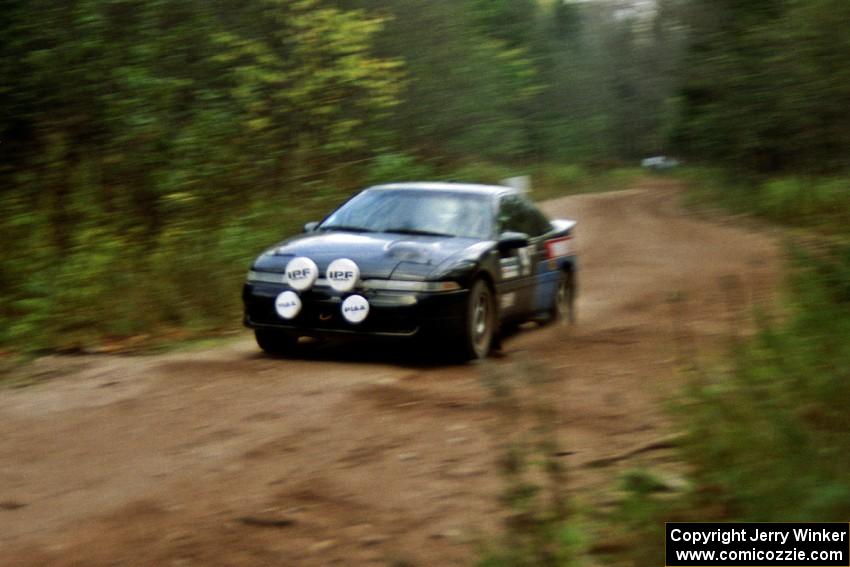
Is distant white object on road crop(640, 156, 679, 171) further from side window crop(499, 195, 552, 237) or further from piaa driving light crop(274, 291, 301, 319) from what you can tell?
piaa driving light crop(274, 291, 301, 319)

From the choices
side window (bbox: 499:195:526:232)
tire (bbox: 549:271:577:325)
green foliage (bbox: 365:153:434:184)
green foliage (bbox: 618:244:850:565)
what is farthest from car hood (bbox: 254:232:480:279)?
green foliage (bbox: 365:153:434:184)

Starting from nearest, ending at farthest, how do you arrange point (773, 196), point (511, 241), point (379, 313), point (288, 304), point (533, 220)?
point (379, 313) < point (288, 304) < point (511, 241) < point (533, 220) < point (773, 196)

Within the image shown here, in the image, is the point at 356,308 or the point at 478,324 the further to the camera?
the point at 478,324

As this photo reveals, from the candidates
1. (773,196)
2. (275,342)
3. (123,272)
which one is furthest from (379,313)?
(773,196)

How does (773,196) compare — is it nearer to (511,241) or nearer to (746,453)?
(511,241)

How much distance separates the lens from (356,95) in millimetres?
22828

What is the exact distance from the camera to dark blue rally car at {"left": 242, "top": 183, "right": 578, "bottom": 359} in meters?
10.0

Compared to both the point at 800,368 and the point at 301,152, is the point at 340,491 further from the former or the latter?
the point at 301,152

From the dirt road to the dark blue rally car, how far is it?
1.20 feet

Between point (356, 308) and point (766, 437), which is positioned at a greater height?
point (766, 437)

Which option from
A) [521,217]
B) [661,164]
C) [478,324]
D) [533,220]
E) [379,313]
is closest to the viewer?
[379,313]

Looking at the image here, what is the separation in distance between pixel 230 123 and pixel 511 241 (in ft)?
24.7

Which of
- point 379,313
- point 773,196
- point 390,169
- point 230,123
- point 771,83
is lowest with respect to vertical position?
point 773,196

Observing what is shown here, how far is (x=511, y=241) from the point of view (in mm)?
11133
